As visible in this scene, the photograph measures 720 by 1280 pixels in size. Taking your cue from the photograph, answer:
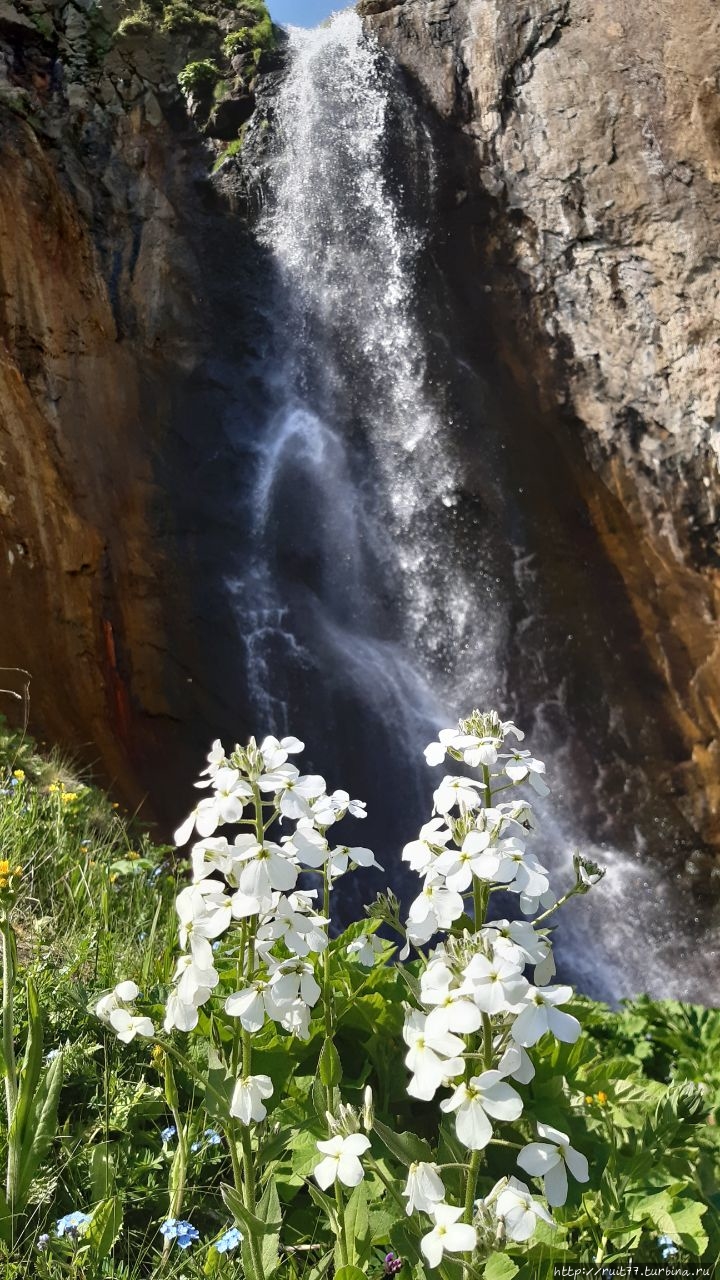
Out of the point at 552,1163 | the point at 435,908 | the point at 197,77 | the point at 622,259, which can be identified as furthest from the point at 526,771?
the point at 197,77

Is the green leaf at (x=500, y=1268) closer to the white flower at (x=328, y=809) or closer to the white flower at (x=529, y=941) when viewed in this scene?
the white flower at (x=529, y=941)

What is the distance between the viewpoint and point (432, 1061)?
0.96 metres

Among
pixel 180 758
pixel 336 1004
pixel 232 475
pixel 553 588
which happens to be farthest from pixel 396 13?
pixel 336 1004

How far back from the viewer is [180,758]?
22.5 ft

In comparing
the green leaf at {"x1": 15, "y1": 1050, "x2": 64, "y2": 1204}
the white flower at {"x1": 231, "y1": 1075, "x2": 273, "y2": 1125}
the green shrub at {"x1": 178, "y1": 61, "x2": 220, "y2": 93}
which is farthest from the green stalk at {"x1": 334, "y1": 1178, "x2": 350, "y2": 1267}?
the green shrub at {"x1": 178, "y1": 61, "x2": 220, "y2": 93}

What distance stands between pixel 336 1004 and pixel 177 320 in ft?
28.2

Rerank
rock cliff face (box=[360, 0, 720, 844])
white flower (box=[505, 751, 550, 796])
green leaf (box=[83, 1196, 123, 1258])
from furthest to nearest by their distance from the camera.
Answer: rock cliff face (box=[360, 0, 720, 844]) < green leaf (box=[83, 1196, 123, 1258]) < white flower (box=[505, 751, 550, 796])

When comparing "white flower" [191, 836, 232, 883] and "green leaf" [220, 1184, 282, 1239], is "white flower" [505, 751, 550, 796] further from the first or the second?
"green leaf" [220, 1184, 282, 1239]

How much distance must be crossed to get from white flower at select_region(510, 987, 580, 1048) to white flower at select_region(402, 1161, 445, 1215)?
7.1 inches

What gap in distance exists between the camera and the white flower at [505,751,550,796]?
4.19ft

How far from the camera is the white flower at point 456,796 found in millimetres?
1183

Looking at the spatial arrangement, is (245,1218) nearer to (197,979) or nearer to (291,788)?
(197,979)

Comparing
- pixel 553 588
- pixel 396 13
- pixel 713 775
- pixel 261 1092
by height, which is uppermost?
pixel 396 13

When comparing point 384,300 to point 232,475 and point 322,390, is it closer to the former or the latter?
point 322,390
